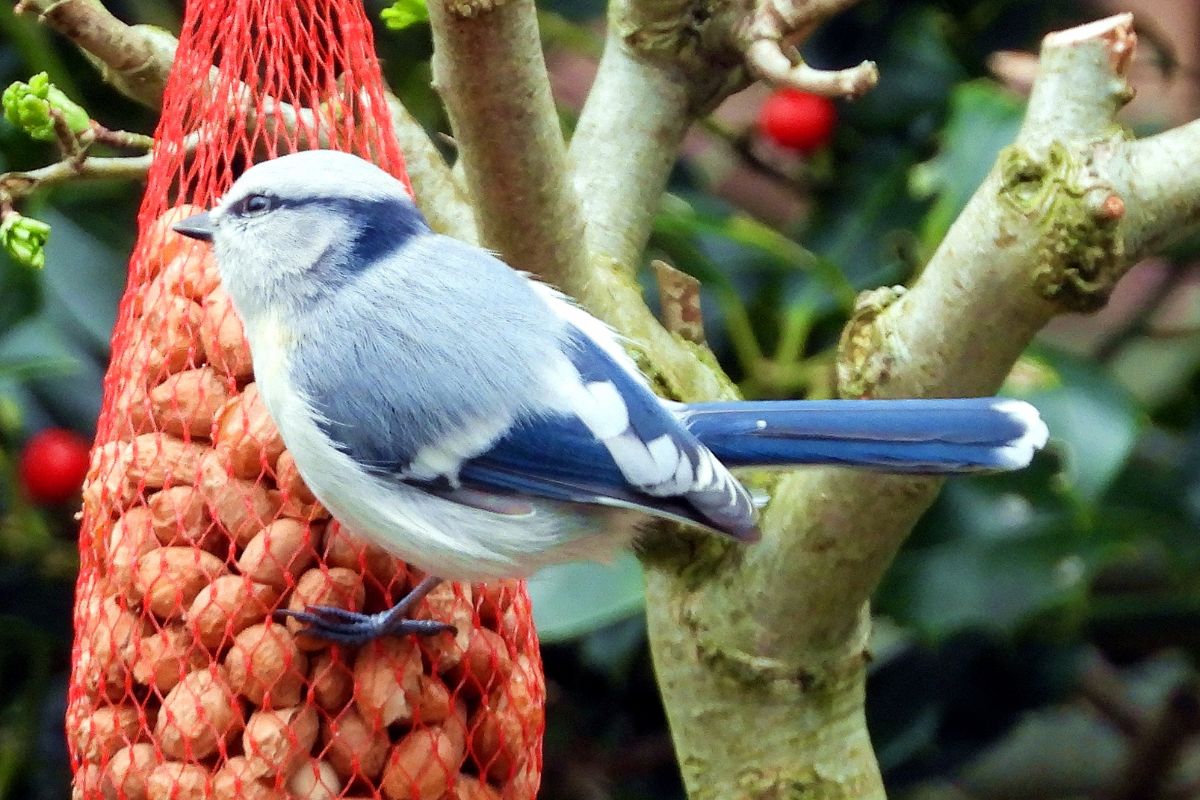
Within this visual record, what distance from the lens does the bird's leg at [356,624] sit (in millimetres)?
1217

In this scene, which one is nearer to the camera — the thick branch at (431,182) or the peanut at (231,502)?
the peanut at (231,502)

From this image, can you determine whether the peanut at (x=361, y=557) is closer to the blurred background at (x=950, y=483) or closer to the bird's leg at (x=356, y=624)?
the bird's leg at (x=356, y=624)

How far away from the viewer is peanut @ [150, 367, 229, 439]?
1.29 meters

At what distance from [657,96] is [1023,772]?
1.38m

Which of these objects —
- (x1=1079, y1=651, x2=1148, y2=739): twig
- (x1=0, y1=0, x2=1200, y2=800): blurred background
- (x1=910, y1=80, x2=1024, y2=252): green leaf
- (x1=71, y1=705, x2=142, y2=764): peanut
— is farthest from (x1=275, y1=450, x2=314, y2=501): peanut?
(x1=1079, y1=651, x2=1148, y2=739): twig

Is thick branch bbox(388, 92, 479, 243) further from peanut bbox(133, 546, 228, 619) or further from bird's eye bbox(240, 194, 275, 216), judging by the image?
peanut bbox(133, 546, 228, 619)

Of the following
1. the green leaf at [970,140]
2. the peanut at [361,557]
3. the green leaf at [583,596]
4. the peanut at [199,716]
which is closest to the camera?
the peanut at [199,716]

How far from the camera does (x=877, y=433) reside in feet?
3.59

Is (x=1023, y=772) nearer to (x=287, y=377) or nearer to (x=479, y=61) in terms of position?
(x=287, y=377)

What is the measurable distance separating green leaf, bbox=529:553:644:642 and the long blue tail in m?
0.39

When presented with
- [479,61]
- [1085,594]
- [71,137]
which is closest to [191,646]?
[71,137]

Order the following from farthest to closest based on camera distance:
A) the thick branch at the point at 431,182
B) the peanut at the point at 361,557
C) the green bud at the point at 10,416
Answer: the green bud at the point at 10,416, the thick branch at the point at 431,182, the peanut at the point at 361,557

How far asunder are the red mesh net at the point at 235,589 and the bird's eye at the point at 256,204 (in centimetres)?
10

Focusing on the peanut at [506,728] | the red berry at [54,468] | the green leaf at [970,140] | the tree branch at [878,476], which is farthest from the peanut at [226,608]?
the green leaf at [970,140]
